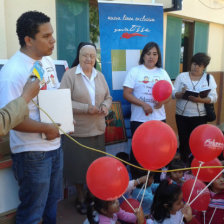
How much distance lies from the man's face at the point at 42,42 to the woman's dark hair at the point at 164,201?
1.40 metres

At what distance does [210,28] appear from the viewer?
21.1 feet

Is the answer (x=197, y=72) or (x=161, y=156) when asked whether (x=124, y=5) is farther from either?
(x=161, y=156)

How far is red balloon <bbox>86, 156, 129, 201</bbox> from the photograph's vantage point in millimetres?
1538

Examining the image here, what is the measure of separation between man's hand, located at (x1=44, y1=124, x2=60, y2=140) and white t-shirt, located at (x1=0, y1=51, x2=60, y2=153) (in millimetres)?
64

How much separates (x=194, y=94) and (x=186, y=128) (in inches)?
20.6

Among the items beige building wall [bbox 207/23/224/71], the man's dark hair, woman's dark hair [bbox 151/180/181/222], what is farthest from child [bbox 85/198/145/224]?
beige building wall [bbox 207/23/224/71]

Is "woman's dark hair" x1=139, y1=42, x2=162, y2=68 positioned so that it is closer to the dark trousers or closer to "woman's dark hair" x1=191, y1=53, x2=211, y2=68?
"woman's dark hair" x1=191, y1=53, x2=211, y2=68

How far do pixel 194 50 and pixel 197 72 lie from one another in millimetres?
2746

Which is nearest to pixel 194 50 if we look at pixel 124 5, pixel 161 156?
pixel 124 5

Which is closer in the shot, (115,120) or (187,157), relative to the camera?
(115,120)

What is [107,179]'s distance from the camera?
1.54m

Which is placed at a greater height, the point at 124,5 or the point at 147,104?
the point at 124,5

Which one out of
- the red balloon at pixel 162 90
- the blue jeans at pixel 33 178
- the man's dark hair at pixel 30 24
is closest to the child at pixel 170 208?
the blue jeans at pixel 33 178

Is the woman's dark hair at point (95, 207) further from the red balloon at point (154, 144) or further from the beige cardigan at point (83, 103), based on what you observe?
the beige cardigan at point (83, 103)
